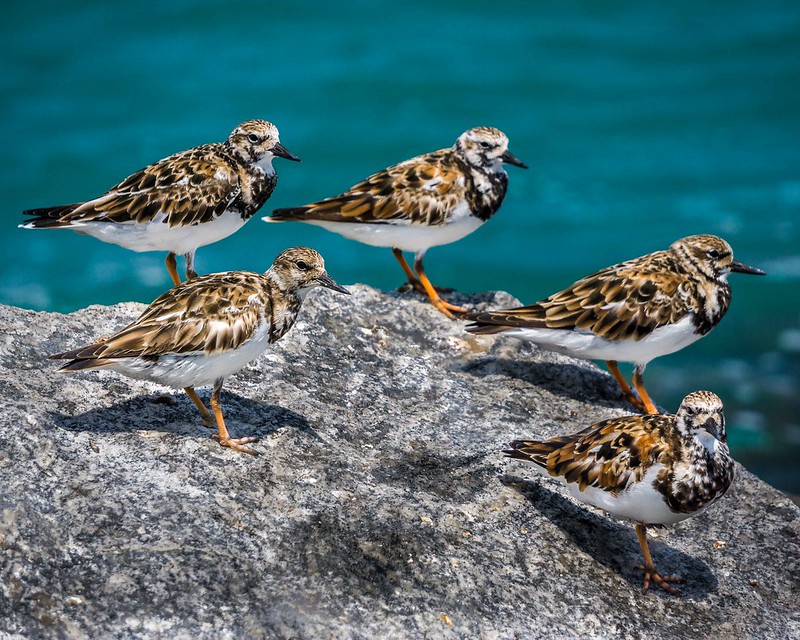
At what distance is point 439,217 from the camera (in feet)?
28.0

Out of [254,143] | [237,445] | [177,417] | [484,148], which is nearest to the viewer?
[237,445]

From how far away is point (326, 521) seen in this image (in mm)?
5199

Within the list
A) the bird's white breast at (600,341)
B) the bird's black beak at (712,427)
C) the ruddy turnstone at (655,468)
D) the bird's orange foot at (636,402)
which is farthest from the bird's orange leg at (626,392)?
the bird's black beak at (712,427)

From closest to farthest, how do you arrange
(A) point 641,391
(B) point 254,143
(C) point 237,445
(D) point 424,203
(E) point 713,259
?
(C) point 237,445 → (E) point 713,259 → (A) point 641,391 → (B) point 254,143 → (D) point 424,203

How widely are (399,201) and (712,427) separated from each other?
3941 mm

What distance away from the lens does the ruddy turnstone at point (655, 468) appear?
5.25 metres

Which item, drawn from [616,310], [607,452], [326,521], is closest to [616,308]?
[616,310]

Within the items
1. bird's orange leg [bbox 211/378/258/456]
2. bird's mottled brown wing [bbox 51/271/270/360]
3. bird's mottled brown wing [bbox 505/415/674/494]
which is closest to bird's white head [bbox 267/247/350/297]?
bird's mottled brown wing [bbox 51/271/270/360]

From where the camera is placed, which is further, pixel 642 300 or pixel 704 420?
pixel 642 300

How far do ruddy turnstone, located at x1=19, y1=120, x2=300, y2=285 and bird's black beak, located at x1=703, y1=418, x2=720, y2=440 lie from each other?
4.04 meters

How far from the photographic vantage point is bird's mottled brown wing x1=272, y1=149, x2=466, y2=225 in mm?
8492

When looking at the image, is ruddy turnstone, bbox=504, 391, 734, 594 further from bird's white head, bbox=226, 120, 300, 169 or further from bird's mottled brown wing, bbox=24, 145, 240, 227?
bird's white head, bbox=226, 120, 300, 169

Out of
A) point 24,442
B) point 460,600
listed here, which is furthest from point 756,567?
point 24,442

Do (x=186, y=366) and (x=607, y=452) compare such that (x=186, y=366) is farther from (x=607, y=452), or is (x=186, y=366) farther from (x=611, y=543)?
(x=611, y=543)
